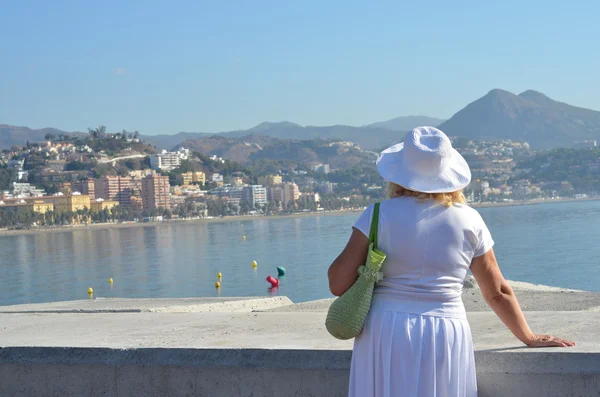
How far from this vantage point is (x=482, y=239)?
8.76 ft

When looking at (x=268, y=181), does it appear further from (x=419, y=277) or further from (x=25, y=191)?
(x=419, y=277)

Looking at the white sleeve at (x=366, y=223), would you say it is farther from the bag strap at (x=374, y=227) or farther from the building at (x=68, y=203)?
the building at (x=68, y=203)

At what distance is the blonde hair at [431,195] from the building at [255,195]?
530ft

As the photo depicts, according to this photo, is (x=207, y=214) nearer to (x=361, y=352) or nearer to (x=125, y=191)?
(x=125, y=191)

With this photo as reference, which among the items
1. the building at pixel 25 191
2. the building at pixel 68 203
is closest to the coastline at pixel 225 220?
the building at pixel 68 203

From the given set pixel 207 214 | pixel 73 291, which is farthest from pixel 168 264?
pixel 207 214

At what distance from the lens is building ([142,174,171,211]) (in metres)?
149

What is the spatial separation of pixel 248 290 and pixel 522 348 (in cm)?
2852

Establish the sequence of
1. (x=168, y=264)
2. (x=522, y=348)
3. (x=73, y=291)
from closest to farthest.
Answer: (x=522, y=348) → (x=73, y=291) → (x=168, y=264)

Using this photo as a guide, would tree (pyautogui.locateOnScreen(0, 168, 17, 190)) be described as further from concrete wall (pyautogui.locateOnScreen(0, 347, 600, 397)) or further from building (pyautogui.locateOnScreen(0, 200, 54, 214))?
concrete wall (pyautogui.locateOnScreen(0, 347, 600, 397))

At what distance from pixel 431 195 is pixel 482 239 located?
0.20 metres

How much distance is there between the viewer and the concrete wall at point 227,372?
2.87 m

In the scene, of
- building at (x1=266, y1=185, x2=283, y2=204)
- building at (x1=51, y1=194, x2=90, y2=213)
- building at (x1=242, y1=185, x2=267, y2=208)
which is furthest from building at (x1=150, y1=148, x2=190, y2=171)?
building at (x1=51, y1=194, x2=90, y2=213)

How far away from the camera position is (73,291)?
34.5 m
